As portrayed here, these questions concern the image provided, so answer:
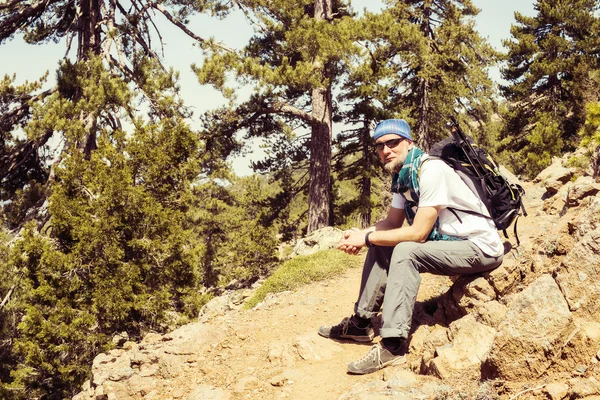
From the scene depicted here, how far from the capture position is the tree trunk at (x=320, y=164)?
1477 cm

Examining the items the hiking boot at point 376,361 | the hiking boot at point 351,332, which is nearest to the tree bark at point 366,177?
the hiking boot at point 351,332

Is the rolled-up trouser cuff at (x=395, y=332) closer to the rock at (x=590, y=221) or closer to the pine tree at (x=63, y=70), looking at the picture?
the rock at (x=590, y=221)

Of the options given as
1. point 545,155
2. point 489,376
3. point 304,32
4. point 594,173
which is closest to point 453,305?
point 489,376

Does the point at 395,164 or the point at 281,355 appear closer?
the point at 395,164

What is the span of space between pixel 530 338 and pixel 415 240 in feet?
4.20

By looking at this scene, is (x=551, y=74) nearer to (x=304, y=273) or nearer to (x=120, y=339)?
(x=304, y=273)

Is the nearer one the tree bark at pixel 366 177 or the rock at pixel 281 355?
the rock at pixel 281 355

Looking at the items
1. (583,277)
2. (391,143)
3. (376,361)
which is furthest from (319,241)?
(583,277)

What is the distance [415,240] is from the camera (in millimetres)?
3859

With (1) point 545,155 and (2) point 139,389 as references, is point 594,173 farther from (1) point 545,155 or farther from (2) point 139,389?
(1) point 545,155

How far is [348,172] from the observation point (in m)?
19.2

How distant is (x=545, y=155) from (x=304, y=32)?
12.4 meters

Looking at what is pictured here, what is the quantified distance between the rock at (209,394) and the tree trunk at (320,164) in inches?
423

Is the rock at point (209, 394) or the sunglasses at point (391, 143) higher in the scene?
the sunglasses at point (391, 143)
